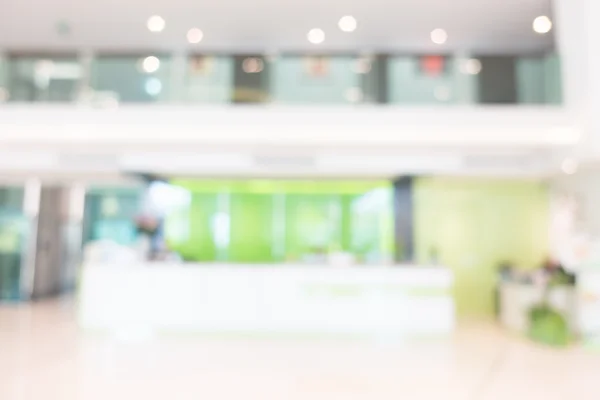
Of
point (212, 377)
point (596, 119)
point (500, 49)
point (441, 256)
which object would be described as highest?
point (500, 49)

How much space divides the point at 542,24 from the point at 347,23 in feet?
11.0

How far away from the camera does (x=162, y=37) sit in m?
8.26

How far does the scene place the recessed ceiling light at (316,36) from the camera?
8005 millimetres

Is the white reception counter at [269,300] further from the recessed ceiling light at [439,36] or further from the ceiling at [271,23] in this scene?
the recessed ceiling light at [439,36]

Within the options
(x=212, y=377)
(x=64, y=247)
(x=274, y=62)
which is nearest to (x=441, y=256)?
(x=274, y=62)

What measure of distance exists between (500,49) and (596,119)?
3.36 meters

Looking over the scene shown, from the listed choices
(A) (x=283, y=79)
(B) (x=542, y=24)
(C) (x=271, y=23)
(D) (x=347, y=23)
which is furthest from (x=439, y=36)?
(A) (x=283, y=79)

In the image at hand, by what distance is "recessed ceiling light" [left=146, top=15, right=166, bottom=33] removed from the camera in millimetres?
7566

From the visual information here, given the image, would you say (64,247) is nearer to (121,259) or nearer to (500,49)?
(121,259)

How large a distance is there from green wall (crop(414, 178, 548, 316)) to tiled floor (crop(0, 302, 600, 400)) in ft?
7.31

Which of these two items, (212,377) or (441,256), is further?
(441,256)

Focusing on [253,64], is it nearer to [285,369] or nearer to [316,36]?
[316,36]

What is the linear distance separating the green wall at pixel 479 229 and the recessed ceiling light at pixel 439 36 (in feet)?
9.05

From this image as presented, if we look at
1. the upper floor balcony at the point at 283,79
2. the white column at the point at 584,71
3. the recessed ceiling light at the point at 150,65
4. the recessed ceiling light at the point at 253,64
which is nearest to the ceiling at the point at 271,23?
the recessed ceiling light at the point at 253,64
